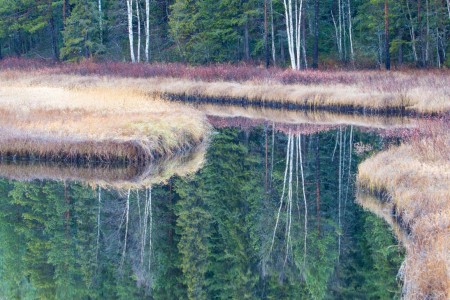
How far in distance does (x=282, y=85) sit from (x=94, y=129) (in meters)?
15.4

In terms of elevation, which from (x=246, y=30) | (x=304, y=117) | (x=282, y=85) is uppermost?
(x=246, y=30)

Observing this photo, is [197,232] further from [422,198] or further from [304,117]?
[304,117]

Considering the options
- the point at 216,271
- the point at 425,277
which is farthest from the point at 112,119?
the point at 425,277

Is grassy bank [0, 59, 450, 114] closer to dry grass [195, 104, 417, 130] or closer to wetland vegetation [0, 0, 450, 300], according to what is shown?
wetland vegetation [0, 0, 450, 300]

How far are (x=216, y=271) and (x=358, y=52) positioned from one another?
37317mm

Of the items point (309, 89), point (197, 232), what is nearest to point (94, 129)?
point (197, 232)

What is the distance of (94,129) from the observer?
1883 centimetres

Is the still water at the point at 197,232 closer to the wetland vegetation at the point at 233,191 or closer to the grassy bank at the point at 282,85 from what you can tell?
the wetland vegetation at the point at 233,191

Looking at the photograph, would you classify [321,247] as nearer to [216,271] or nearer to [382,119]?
[216,271]

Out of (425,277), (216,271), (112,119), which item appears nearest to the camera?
(425,277)

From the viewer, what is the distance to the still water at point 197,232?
39.5 ft

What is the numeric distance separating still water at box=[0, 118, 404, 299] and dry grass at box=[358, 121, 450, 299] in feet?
2.27

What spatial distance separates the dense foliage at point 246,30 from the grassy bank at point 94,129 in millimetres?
19657

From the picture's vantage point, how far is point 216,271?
13.1 metres
